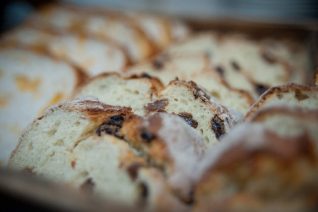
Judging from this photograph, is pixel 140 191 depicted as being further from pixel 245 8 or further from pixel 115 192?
pixel 245 8

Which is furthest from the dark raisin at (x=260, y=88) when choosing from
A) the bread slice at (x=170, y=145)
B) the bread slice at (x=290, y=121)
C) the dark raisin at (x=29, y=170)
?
the dark raisin at (x=29, y=170)

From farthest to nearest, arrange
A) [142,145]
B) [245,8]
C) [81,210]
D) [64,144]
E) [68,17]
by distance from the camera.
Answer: [245,8], [68,17], [64,144], [142,145], [81,210]

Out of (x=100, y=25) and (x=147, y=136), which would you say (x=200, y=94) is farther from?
(x=100, y=25)

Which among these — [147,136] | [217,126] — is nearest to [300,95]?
[217,126]

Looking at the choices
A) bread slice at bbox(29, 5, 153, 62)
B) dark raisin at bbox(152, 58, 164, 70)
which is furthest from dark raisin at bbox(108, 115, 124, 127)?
bread slice at bbox(29, 5, 153, 62)

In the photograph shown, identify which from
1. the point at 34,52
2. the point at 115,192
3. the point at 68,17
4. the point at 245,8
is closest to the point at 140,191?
the point at 115,192

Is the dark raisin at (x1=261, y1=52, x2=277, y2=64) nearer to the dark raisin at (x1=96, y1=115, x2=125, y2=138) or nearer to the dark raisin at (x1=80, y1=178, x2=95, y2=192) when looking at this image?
the dark raisin at (x1=96, y1=115, x2=125, y2=138)

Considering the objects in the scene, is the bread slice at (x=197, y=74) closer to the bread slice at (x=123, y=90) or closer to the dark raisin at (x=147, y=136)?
the bread slice at (x=123, y=90)
